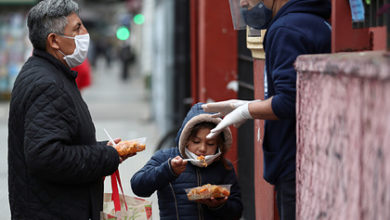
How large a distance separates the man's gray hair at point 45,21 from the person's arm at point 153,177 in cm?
91

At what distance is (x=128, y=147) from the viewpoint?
335 cm

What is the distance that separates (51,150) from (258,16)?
1.21 metres

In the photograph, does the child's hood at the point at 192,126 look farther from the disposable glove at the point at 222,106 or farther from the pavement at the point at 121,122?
the pavement at the point at 121,122

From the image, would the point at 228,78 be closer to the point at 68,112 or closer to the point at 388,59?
the point at 68,112

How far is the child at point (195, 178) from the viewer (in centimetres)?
355

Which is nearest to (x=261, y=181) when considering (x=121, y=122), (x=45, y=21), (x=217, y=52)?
(x=45, y=21)

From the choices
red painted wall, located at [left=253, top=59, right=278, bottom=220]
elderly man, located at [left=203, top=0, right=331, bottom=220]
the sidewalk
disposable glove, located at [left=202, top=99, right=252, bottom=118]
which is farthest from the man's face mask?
the sidewalk

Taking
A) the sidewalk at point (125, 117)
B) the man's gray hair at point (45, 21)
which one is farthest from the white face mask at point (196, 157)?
the man's gray hair at point (45, 21)

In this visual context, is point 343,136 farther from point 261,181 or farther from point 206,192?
point 261,181

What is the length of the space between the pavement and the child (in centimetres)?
64

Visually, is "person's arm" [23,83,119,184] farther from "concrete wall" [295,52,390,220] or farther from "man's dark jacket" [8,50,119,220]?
"concrete wall" [295,52,390,220]

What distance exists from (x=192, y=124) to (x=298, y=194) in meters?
1.00

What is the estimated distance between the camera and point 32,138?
2943mm

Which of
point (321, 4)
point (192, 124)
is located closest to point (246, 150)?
point (192, 124)
